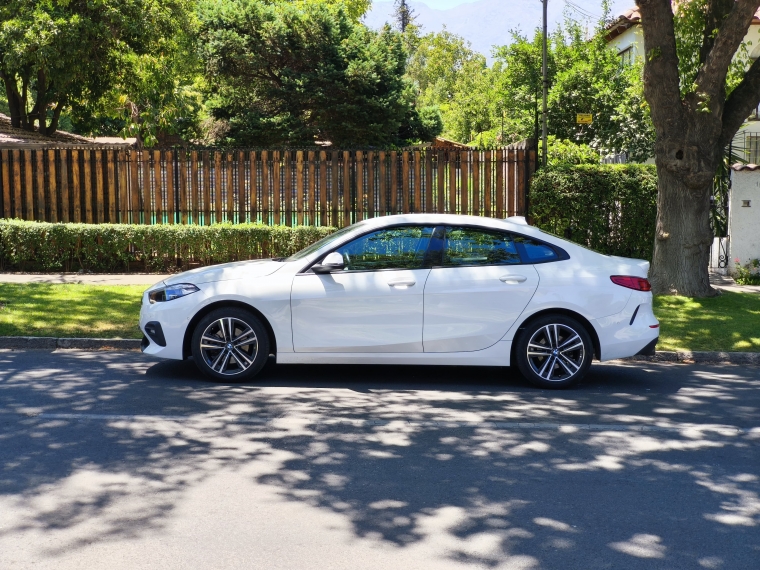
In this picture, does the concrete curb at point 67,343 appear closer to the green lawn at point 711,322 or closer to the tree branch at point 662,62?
the green lawn at point 711,322

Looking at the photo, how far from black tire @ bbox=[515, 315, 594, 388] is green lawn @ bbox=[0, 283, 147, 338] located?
470 centimetres

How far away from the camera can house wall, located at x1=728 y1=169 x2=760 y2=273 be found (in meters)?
15.7

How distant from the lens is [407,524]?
15.2ft

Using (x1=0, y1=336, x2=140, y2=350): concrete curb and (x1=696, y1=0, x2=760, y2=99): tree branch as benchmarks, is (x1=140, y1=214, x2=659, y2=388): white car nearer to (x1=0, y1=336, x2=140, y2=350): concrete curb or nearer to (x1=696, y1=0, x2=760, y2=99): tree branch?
(x1=0, y1=336, x2=140, y2=350): concrete curb

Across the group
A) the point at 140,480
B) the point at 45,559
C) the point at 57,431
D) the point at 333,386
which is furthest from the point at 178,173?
the point at 45,559

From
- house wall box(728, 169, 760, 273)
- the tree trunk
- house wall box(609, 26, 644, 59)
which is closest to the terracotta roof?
house wall box(609, 26, 644, 59)

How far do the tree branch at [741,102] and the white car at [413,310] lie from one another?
5812mm

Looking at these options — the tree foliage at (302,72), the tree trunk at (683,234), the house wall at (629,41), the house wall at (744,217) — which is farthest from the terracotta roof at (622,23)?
the tree trunk at (683,234)

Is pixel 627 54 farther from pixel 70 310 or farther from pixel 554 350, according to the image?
pixel 554 350

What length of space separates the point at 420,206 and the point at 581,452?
11.2 metres

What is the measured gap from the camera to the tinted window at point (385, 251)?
8.16 meters

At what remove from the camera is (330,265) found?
319 inches

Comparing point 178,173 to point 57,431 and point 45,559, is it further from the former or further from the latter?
point 45,559

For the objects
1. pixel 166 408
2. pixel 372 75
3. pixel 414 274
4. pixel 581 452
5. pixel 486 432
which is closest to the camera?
A: pixel 581 452
